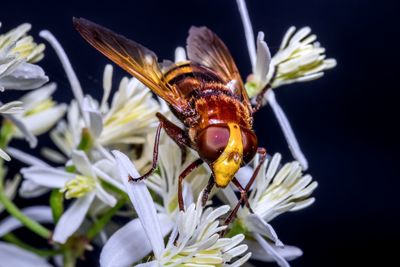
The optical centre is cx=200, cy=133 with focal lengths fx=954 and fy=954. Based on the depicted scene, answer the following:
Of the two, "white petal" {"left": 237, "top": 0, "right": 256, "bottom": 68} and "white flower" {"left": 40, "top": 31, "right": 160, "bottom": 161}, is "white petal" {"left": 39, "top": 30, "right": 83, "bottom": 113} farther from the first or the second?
"white petal" {"left": 237, "top": 0, "right": 256, "bottom": 68}

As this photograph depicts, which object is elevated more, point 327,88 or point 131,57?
point 327,88

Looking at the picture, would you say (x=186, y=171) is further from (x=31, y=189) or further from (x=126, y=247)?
(x=31, y=189)

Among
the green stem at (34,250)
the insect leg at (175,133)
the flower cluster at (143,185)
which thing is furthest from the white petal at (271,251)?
the green stem at (34,250)

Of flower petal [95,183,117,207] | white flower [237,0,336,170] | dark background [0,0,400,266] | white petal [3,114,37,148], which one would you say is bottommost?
flower petal [95,183,117,207]

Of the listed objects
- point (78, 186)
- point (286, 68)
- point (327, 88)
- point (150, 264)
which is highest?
point (327, 88)

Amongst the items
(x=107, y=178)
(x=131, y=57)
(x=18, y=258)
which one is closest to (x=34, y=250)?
(x=18, y=258)

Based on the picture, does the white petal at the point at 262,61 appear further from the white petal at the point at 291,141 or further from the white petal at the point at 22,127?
the white petal at the point at 22,127

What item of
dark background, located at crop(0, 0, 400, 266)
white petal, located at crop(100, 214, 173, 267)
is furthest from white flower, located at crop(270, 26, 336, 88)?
dark background, located at crop(0, 0, 400, 266)
